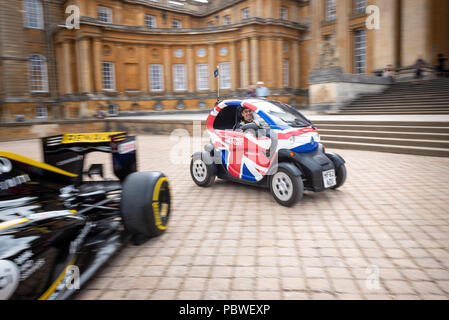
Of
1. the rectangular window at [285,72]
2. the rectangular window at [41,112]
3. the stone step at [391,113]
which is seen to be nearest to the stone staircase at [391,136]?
the stone step at [391,113]

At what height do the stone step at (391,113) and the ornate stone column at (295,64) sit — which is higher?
the ornate stone column at (295,64)

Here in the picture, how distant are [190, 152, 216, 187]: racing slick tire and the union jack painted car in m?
0.02

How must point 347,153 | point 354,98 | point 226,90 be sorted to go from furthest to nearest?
point 226,90
point 354,98
point 347,153

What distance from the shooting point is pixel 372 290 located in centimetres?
260

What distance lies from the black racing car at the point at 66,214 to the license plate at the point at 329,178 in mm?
2583

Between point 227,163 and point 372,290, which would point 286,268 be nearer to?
point 372,290

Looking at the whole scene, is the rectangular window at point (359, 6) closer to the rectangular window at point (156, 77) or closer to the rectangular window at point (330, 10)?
the rectangular window at point (330, 10)

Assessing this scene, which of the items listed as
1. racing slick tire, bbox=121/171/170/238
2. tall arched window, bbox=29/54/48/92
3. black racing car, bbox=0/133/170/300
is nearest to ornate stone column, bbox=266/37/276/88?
tall arched window, bbox=29/54/48/92

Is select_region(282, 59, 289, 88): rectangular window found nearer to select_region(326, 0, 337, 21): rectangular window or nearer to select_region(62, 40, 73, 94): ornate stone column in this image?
select_region(326, 0, 337, 21): rectangular window

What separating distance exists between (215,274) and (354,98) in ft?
56.2

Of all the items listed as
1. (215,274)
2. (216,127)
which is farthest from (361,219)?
(216,127)

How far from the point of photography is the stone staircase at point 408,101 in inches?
570

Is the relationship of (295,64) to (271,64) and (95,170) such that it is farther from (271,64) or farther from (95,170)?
(95,170)

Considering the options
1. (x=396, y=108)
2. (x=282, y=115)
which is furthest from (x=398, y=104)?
(x=282, y=115)
